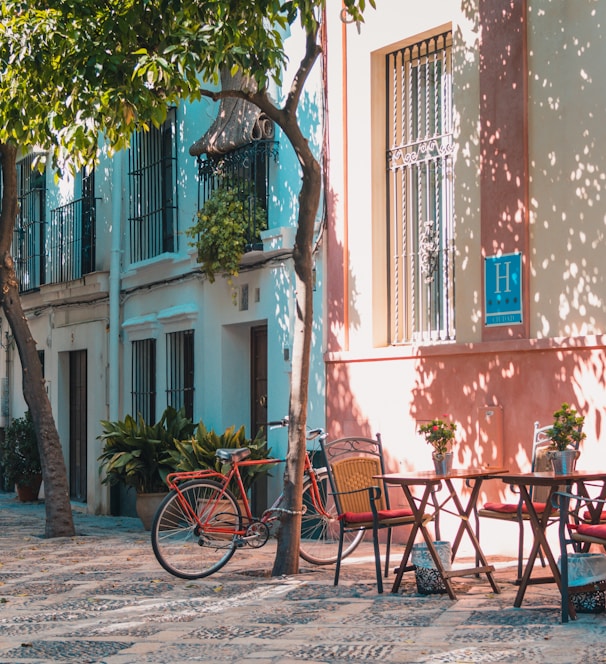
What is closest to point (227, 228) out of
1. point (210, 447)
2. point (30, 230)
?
point (210, 447)

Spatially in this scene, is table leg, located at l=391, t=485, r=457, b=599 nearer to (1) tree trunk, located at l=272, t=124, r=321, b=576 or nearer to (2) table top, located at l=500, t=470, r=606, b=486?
(2) table top, located at l=500, t=470, r=606, b=486

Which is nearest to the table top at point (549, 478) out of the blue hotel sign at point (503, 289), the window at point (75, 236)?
the blue hotel sign at point (503, 289)

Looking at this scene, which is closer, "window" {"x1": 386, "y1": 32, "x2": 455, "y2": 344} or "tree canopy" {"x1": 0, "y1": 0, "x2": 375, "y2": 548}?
"tree canopy" {"x1": 0, "y1": 0, "x2": 375, "y2": 548}

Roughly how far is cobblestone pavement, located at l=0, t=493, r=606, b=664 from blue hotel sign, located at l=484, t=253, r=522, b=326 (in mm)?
2037

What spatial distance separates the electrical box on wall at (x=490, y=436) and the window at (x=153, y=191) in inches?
239

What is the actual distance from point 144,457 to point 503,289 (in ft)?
16.6

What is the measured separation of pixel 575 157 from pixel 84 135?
12.5ft

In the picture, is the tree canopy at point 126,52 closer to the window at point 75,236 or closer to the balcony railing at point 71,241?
A: the window at point 75,236

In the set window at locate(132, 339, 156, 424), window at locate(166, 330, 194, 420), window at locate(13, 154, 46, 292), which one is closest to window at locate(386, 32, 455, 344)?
window at locate(166, 330, 194, 420)

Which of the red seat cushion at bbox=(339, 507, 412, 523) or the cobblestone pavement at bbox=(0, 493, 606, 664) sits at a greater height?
the red seat cushion at bbox=(339, 507, 412, 523)

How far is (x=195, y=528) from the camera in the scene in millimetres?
9141

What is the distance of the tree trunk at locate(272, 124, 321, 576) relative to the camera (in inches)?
349

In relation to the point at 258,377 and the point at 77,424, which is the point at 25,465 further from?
the point at 258,377

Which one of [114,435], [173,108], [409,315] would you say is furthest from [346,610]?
[173,108]
